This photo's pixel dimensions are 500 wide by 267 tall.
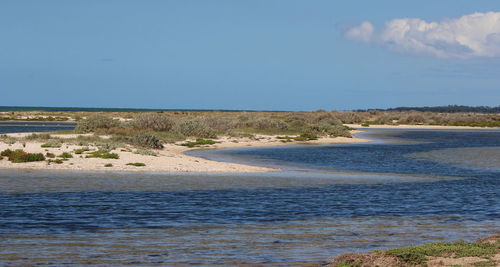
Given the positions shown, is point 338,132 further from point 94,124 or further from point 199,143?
point 94,124

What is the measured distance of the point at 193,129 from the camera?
61312mm

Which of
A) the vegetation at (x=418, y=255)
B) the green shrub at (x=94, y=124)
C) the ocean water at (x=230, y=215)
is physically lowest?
the ocean water at (x=230, y=215)

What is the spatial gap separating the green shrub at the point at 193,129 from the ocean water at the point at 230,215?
29.6 meters

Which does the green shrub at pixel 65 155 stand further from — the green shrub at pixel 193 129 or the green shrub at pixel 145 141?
the green shrub at pixel 193 129

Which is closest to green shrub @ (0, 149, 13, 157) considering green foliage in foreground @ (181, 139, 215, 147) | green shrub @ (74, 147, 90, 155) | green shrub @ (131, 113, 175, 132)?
green shrub @ (74, 147, 90, 155)

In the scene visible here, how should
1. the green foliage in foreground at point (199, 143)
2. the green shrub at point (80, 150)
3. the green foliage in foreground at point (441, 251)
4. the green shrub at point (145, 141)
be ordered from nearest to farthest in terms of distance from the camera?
the green foliage in foreground at point (441, 251)
the green shrub at point (80, 150)
the green shrub at point (145, 141)
the green foliage in foreground at point (199, 143)

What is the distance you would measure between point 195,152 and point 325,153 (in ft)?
33.2

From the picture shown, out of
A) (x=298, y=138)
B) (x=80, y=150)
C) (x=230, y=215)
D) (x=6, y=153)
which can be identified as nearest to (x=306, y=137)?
(x=298, y=138)

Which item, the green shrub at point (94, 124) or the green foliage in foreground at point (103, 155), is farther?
the green shrub at point (94, 124)

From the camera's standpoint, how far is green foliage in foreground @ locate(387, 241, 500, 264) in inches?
476

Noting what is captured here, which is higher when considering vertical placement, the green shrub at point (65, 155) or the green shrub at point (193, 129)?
the green shrub at point (193, 129)

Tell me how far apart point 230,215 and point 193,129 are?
4339 centimetres

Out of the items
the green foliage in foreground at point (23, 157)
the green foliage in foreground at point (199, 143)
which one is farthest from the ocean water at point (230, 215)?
the green foliage in foreground at point (199, 143)

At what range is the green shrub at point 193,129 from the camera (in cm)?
6097
